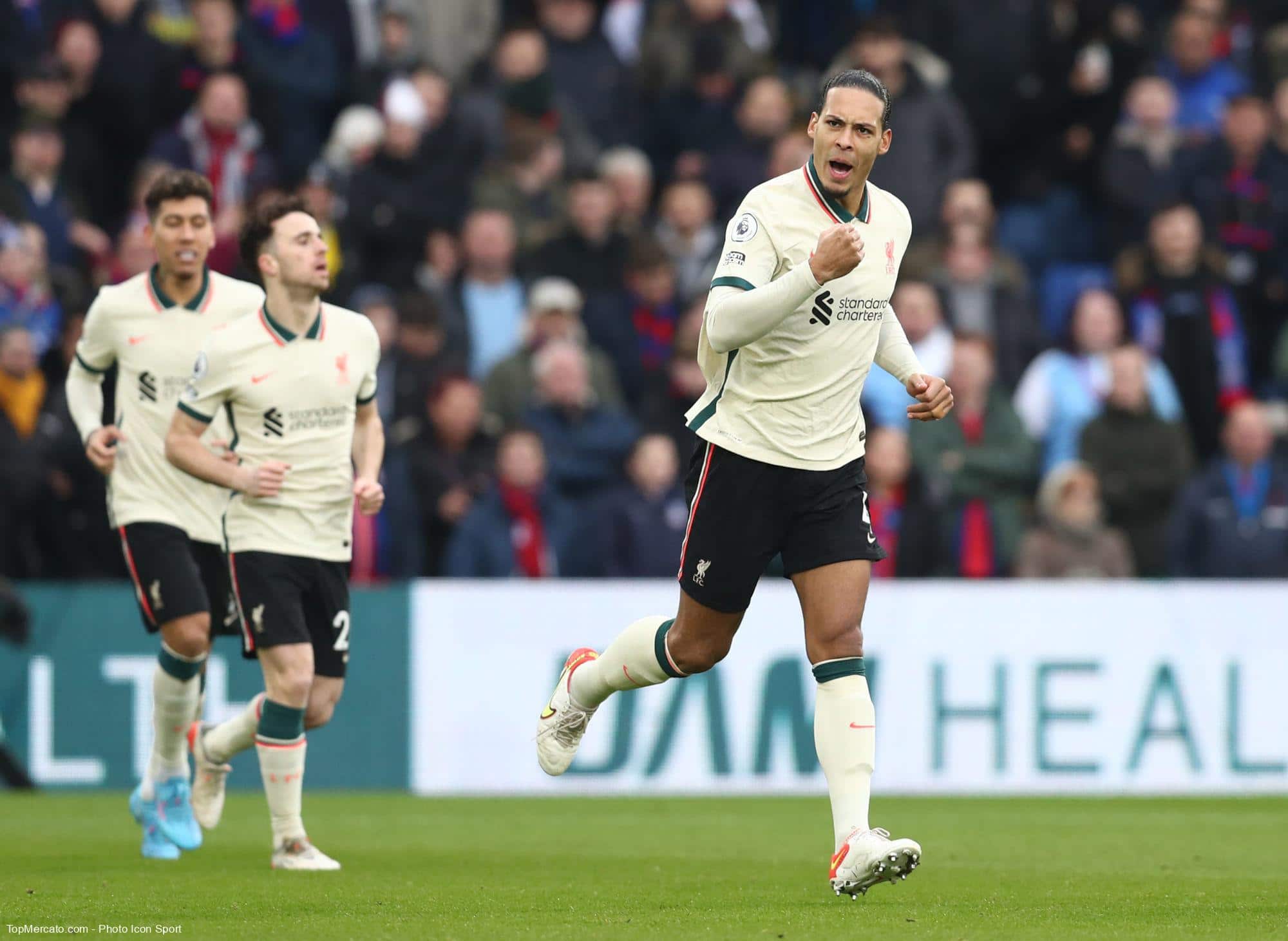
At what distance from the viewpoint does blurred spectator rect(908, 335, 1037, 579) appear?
1413 centimetres

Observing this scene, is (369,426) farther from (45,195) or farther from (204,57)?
(204,57)

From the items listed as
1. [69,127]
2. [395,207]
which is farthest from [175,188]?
[69,127]

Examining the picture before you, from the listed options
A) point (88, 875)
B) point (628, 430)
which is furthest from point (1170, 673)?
point (88, 875)

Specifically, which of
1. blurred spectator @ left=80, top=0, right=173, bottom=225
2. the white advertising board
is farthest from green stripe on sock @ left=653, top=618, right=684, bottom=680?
blurred spectator @ left=80, top=0, right=173, bottom=225

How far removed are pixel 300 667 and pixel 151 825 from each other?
1.30 m

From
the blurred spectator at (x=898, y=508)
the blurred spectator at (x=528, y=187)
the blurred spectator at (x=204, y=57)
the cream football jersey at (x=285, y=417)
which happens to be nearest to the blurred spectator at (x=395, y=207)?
the blurred spectator at (x=528, y=187)

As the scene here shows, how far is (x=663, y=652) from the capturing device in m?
7.97

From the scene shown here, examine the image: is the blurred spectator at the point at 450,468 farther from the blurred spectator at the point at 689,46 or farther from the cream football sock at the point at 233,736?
the cream football sock at the point at 233,736

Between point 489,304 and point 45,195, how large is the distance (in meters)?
3.15

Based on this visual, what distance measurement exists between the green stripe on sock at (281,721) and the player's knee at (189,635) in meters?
0.65

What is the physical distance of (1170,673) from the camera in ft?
44.3

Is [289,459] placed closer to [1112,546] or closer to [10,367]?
[10,367]

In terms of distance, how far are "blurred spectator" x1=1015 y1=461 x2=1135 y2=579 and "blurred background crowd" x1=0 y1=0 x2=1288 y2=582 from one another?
0.02 meters

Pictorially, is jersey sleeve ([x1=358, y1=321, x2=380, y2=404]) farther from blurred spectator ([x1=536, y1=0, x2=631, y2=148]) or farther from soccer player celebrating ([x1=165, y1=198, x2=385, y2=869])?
blurred spectator ([x1=536, y1=0, x2=631, y2=148])
